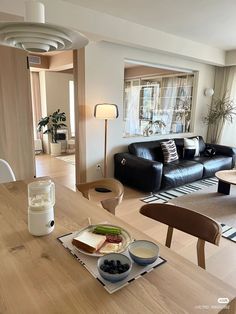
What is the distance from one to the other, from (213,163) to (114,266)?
13.5ft

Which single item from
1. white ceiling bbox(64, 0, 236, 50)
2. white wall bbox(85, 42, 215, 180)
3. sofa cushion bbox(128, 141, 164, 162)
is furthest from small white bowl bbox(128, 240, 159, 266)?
sofa cushion bbox(128, 141, 164, 162)

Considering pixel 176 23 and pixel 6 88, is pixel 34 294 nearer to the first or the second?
pixel 6 88

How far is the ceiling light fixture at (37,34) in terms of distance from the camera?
3.32 ft

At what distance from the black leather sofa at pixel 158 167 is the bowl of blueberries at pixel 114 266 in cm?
262

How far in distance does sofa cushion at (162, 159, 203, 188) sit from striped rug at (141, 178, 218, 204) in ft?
0.44

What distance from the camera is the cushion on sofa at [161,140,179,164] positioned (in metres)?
4.33

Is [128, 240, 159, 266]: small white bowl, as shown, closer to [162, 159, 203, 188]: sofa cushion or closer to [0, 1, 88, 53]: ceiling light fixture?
[0, 1, 88, 53]: ceiling light fixture

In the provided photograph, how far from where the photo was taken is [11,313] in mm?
724

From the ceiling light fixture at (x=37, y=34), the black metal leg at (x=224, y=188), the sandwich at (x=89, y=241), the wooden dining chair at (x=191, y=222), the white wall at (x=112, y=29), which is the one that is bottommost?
the black metal leg at (x=224, y=188)

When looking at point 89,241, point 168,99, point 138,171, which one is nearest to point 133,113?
point 168,99

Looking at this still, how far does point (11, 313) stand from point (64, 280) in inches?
7.6

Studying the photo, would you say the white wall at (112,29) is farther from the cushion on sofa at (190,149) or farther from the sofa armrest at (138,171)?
the sofa armrest at (138,171)

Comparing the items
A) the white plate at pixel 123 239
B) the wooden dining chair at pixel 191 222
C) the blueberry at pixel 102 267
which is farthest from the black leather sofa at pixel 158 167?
the blueberry at pixel 102 267

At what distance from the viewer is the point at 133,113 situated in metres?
4.82
